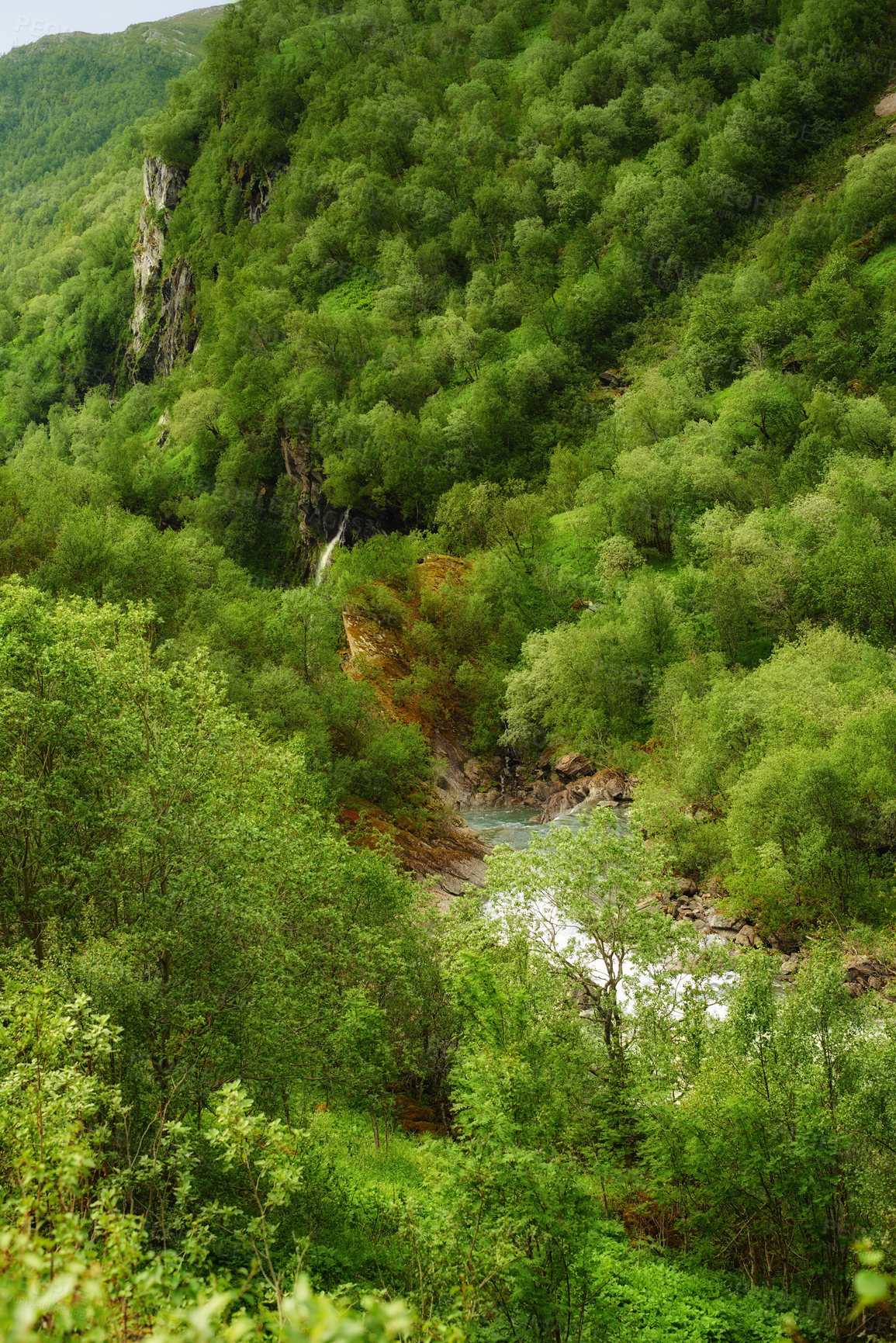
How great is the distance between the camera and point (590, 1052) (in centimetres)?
1894

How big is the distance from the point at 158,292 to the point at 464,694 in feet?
319

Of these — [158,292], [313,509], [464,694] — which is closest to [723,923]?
[464,694]

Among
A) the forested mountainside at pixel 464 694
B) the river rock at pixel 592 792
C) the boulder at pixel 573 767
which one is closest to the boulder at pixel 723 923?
the forested mountainside at pixel 464 694

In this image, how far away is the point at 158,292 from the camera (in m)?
128

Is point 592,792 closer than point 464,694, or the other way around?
point 592,792

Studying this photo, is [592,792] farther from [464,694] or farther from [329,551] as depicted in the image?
[329,551]

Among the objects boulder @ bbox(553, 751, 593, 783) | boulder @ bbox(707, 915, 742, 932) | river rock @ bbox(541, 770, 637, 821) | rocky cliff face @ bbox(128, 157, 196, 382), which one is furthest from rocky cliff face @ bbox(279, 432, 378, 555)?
boulder @ bbox(707, 915, 742, 932)

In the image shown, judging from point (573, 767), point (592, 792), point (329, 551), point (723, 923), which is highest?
point (329, 551)

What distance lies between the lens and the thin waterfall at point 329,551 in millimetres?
81625

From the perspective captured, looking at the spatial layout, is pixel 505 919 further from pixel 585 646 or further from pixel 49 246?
pixel 49 246

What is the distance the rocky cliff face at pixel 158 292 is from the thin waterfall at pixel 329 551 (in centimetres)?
5389

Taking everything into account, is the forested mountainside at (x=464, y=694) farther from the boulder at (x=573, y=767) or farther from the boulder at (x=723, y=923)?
the boulder at (x=723, y=923)

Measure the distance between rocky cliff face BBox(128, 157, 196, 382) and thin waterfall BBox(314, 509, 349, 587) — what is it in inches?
2122

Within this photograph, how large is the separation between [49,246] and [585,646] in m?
161
